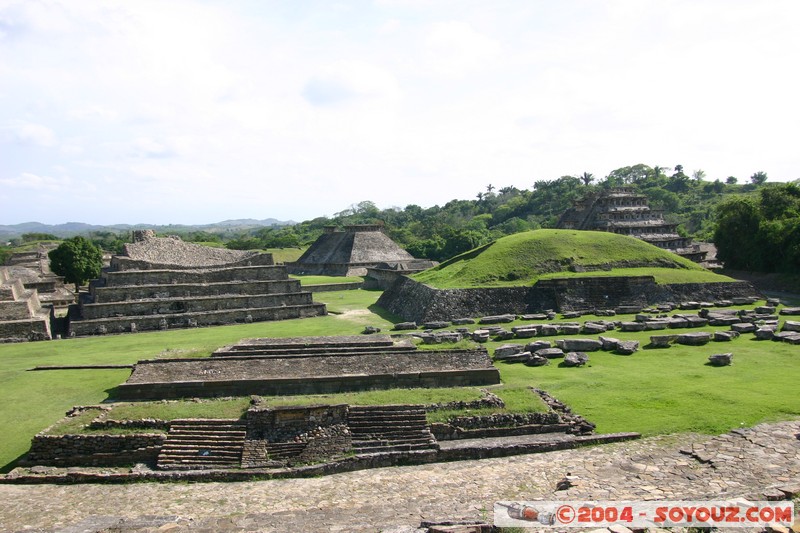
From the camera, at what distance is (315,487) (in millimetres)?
10922

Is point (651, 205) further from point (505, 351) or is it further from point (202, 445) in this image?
point (202, 445)

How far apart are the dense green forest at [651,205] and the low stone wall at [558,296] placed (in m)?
8.59

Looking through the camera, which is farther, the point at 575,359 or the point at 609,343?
the point at 609,343

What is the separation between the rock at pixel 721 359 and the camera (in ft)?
56.4

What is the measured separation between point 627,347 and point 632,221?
91.6ft

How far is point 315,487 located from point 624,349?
1254 cm

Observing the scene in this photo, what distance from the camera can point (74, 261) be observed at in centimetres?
4219

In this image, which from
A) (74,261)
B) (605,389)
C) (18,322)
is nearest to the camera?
(605,389)

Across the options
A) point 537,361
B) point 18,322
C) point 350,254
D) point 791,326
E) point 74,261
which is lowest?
point 537,361

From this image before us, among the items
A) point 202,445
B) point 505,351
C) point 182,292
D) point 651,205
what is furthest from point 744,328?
point 651,205

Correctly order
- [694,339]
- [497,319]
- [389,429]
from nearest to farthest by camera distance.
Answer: [389,429]
[694,339]
[497,319]

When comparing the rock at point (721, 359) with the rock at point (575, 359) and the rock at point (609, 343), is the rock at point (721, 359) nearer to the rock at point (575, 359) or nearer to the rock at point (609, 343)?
the rock at point (609, 343)

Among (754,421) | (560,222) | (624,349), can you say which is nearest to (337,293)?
(560,222)

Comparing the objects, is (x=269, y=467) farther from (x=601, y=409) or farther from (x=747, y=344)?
(x=747, y=344)
